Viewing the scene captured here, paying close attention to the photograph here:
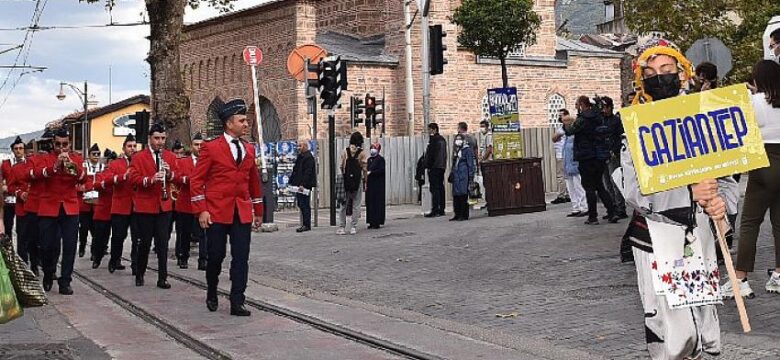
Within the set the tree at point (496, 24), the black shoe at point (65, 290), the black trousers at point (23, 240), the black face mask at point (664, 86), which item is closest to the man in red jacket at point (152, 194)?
the black shoe at point (65, 290)

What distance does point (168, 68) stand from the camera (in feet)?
58.4

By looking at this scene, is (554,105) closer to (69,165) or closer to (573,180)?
(573,180)

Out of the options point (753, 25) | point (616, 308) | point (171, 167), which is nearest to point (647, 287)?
point (616, 308)

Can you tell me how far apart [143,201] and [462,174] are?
784 cm

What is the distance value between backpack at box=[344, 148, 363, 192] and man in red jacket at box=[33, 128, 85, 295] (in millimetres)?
6896

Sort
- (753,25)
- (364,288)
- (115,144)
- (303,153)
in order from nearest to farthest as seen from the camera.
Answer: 1. (364,288)
2. (303,153)
3. (753,25)
4. (115,144)

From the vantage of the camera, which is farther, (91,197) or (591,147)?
(91,197)

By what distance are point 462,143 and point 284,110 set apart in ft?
59.2

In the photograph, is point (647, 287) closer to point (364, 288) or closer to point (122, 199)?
point (364, 288)

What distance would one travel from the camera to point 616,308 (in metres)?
8.78

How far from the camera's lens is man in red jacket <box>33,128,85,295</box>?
1183 cm

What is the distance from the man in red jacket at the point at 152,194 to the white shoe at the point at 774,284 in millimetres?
6780

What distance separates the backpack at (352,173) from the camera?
18.4m

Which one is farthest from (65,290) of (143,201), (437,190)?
(437,190)
